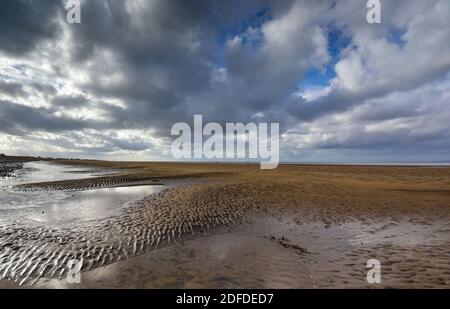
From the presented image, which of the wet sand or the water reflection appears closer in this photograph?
the wet sand

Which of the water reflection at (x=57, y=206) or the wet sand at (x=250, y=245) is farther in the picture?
the water reflection at (x=57, y=206)

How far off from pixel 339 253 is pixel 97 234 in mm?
8636

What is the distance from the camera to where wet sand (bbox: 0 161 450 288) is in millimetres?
5809

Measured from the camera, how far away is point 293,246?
8.10 m

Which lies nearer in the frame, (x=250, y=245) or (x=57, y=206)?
(x=250, y=245)

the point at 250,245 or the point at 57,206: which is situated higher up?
the point at 57,206

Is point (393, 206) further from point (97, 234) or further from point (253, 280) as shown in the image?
point (97, 234)

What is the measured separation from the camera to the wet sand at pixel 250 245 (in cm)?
581

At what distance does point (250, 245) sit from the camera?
8195 millimetres

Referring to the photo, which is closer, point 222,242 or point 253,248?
point 253,248

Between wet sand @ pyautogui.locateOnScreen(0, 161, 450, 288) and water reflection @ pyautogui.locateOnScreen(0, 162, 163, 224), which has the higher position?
water reflection @ pyautogui.locateOnScreen(0, 162, 163, 224)

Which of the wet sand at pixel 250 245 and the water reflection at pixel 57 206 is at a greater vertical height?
the water reflection at pixel 57 206

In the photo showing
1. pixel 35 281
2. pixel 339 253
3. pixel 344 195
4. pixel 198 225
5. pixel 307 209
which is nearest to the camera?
pixel 35 281
